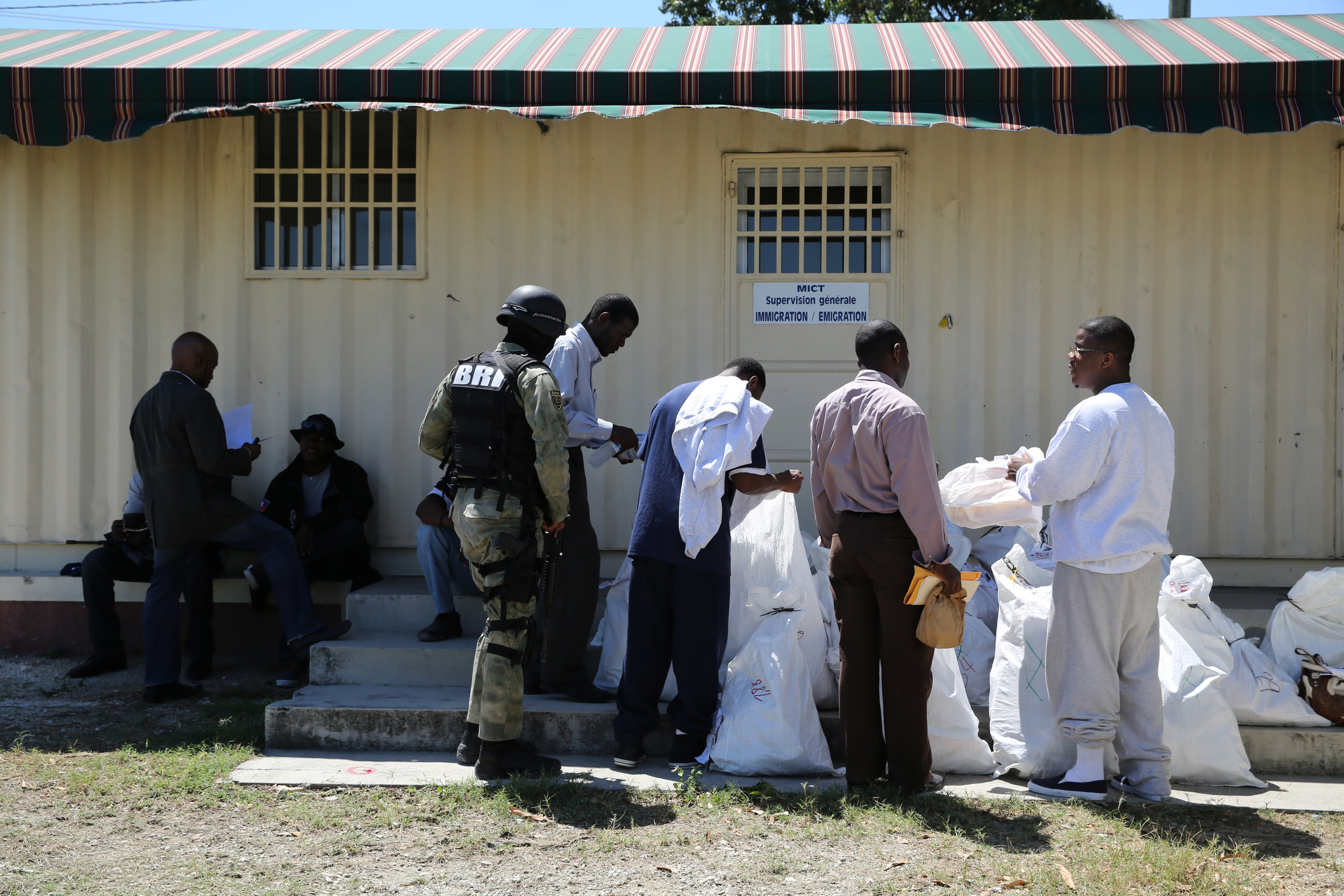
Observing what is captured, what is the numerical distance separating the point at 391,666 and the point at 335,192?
306cm

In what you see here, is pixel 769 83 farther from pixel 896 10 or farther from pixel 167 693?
pixel 896 10

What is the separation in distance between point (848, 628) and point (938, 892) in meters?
1.11

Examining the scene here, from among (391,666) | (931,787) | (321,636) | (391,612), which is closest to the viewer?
(931,787)

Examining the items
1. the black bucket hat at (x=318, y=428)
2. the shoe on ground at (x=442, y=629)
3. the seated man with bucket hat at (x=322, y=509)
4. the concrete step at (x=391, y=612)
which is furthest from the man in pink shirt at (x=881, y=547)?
the black bucket hat at (x=318, y=428)

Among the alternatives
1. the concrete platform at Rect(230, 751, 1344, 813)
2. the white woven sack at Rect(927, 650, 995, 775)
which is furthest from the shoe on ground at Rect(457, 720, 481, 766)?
the white woven sack at Rect(927, 650, 995, 775)

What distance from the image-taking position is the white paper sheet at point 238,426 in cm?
588

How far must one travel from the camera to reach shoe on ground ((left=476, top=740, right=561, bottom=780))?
4.34 meters

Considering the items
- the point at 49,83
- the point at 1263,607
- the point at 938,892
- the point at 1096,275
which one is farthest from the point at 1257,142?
the point at 49,83

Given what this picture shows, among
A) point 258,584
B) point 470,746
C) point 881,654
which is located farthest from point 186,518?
point 881,654

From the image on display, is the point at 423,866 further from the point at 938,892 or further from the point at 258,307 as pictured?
the point at 258,307

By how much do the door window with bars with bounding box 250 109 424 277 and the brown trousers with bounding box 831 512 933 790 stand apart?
3690mm

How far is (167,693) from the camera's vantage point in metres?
5.59

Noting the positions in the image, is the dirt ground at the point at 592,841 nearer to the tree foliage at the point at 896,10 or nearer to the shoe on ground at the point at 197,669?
the shoe on ground at the point at 197,669

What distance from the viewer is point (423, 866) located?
3604 millimetres
